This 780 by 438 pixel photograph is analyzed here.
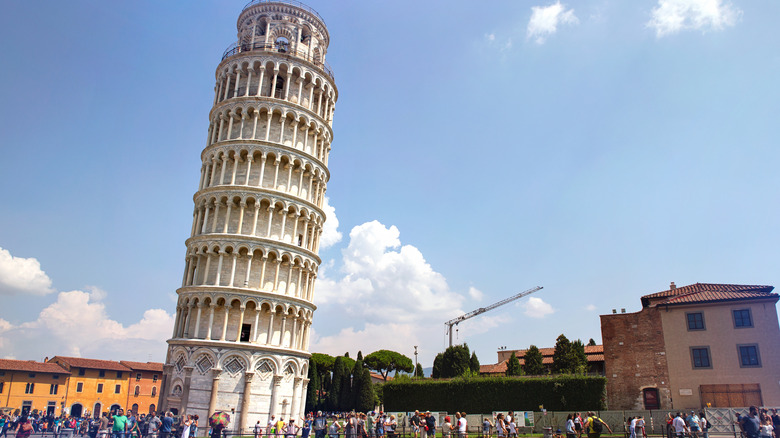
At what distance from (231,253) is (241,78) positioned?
49.0 ft

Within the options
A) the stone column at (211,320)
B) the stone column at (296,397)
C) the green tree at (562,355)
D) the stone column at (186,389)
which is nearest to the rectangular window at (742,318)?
the green tree at (562,355)

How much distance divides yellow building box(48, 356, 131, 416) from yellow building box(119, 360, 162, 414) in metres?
0.83

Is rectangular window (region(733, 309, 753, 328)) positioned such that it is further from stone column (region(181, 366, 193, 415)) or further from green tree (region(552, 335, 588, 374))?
stone column (region(181, 366, 193, 415))

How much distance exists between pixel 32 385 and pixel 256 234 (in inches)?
2158

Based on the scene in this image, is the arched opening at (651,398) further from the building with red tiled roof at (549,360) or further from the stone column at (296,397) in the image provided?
the building with red tiled roof at (549,360)

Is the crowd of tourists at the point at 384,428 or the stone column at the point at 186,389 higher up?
the stone column at the point at 186,389

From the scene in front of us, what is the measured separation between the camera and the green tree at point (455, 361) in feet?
234

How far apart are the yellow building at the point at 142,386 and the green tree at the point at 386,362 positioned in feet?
119

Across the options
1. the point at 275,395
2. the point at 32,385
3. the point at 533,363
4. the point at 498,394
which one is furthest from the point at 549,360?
the point at 32,385

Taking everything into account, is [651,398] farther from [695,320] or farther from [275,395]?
[275,395]

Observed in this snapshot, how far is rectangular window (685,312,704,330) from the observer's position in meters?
38.5

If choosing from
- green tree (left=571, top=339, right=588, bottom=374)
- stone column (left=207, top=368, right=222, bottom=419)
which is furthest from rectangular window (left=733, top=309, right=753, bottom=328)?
Result: stone column (left=207, top=368, right=222, bottom=419)

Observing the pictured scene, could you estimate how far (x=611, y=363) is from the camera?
41.6 metres

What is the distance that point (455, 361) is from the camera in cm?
7181
